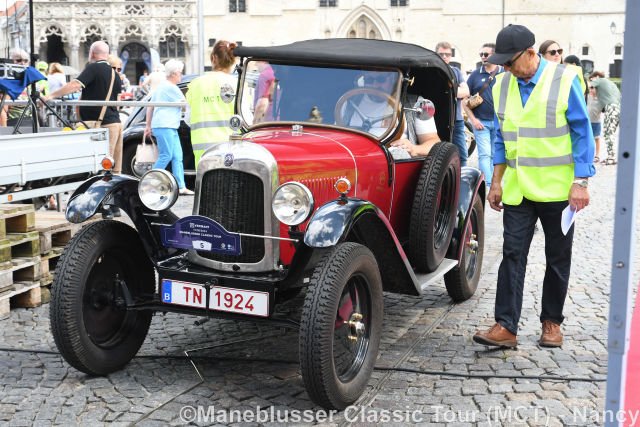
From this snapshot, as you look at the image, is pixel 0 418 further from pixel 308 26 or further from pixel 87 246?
pixel 308 26

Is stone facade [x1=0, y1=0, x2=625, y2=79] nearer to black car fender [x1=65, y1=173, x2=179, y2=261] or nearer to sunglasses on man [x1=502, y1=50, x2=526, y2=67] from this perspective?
black car fender [x1=65, y1=173, x2=179, y2=261]

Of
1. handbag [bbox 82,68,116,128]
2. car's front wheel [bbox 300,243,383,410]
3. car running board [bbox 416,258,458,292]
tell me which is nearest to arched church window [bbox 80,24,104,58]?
handbag [bbox 82,68,116,128]

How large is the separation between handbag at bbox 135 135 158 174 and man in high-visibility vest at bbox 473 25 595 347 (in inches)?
284

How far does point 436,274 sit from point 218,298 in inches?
67.5

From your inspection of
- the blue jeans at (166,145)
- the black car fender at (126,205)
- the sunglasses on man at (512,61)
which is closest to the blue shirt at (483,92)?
the blue jeans at (166,145)

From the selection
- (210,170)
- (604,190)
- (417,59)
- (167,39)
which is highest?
(167,39)

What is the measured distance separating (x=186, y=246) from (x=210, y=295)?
365 mm

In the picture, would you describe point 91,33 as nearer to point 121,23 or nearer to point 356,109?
point 121,23

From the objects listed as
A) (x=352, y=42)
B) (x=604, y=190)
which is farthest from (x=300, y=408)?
(x=604, y=190)

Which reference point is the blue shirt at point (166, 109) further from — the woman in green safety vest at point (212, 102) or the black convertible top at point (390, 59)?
the black convertible top at point (390, 59)

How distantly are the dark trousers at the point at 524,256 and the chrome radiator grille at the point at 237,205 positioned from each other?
1560 mm

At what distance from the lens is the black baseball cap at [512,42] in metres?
4.72

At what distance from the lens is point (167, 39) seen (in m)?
62.3

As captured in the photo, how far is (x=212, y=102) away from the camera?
7691mm
